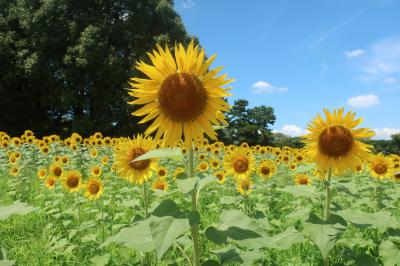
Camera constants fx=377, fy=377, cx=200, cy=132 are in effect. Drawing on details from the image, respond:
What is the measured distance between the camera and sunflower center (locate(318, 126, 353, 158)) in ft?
12.0

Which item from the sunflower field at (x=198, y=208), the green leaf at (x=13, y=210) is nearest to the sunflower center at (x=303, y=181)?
the sunflower field at (x=198, y=208)

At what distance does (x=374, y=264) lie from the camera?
10.0 feet

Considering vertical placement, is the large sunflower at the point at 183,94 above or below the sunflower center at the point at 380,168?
above

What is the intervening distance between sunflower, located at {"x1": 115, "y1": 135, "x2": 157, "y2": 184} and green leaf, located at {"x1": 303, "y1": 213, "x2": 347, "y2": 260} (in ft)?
7.22

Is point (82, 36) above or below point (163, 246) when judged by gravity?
above

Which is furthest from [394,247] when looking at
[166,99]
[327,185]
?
[166,99]

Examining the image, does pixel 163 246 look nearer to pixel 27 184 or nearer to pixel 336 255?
pixel 336 255

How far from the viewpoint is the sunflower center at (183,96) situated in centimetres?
246

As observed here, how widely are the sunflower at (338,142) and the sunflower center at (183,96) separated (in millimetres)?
1634

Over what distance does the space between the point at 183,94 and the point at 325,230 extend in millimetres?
1510

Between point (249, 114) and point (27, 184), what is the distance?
24.4 m

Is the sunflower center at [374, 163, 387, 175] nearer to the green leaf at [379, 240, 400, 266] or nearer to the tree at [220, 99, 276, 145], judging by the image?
the green leaf at [379, 240, 400, 266]

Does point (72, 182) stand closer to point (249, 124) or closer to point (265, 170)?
point (265, 170)

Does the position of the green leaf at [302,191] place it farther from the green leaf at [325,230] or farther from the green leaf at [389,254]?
the green leaf at [389,254]
